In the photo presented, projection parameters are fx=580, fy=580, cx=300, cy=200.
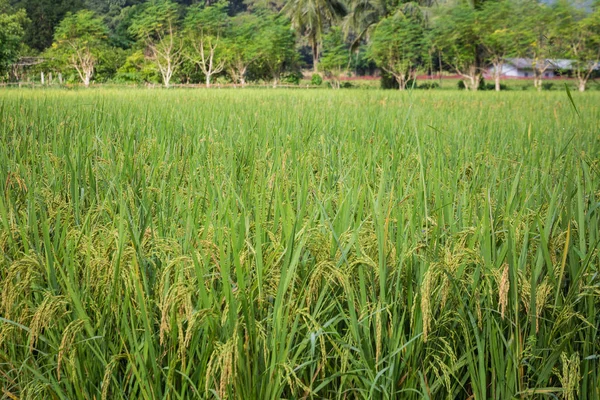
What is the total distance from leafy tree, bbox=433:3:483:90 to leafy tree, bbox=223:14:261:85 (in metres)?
10.0

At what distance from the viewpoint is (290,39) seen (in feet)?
110

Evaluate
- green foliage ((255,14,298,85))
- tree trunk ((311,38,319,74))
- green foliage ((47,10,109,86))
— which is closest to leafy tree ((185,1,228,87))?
green foliage ((255,14,298,85))

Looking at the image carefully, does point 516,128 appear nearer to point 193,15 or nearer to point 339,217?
point 339,217

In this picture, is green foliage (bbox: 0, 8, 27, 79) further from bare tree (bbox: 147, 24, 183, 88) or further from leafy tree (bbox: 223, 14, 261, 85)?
leafy tree (bbox: 223, 14, 261, 85)

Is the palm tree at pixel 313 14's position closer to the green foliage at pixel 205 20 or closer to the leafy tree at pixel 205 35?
the green foliage at pixel 205 20

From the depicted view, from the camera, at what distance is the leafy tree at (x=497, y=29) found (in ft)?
76.0

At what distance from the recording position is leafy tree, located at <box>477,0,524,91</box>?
76.0 ft

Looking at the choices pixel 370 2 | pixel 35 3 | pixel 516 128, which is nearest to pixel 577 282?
pixel 516 128

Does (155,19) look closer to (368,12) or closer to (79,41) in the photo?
(79,41)

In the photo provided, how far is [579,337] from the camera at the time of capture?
4.32 ft

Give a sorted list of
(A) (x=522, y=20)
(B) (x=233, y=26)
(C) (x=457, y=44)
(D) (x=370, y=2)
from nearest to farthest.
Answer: (A) (x=522, y=20) → (C) (x=457, y=44) → (D) (x=370, y=2) → (B) (x=233, y=26)

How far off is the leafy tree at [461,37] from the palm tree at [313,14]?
9.50 meters

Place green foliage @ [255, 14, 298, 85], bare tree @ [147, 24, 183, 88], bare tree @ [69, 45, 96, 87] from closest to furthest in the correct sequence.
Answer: bare tree @ [69, 45, 96, 87]
bare tree @ [147, 24, 183, 88]
green foliage @ [255, 14, 298, 85]

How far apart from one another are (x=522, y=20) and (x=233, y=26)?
61.0 feet
